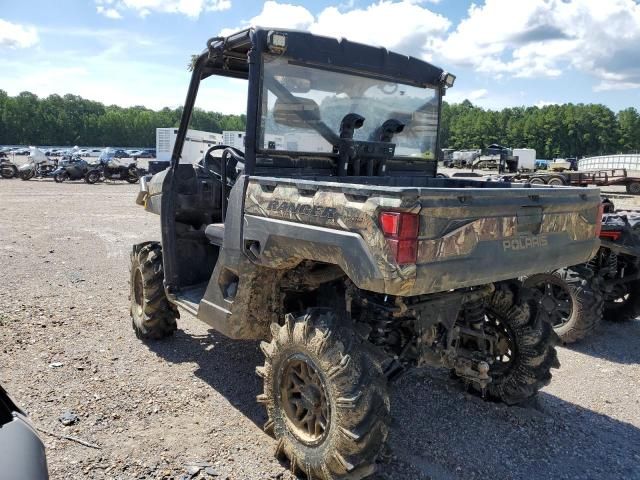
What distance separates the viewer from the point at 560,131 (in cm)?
9144

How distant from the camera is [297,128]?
3.80 meters

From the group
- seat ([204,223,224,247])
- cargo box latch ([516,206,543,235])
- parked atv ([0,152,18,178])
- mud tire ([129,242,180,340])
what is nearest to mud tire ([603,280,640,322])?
cargo box latch ([516,206,543,235])

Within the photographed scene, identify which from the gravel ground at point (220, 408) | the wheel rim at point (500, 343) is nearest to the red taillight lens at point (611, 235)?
the gravel ground at point (220, 408)

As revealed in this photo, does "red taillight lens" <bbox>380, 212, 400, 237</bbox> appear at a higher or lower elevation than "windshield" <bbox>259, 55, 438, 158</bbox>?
lower

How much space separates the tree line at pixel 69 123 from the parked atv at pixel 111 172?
6258 centimetres

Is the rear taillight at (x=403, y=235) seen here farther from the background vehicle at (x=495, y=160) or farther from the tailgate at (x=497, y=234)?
the background vehicle at (x=495, y=160)

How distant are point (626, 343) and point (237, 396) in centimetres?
432

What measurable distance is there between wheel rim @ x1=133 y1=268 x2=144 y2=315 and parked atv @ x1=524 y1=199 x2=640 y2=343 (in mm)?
3748

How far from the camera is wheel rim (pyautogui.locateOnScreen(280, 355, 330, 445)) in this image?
3.09m

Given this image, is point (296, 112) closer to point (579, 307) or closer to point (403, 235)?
point (403, 235)

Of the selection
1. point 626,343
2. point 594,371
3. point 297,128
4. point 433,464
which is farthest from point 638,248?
point 297,128

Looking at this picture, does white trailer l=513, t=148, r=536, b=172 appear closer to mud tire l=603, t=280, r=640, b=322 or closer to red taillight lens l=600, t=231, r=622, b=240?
mud tire l=603, t=280, r=640, b=322

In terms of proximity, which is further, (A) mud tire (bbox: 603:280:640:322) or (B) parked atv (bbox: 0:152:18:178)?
(B) parked atv (bbox: 0:152:18:178)

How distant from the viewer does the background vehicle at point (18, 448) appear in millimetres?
1845
